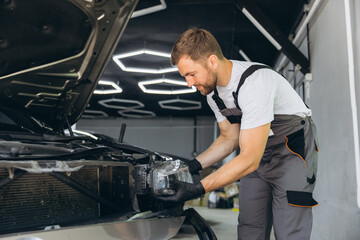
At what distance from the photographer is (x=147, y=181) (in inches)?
55.6

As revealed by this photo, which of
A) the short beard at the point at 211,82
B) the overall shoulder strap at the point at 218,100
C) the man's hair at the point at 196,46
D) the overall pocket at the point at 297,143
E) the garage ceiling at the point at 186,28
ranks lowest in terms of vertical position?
the overall pocket at the point at 297,143

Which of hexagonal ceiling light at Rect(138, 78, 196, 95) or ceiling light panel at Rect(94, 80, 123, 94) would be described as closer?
hexagonal ceiling light at Rect(138, 78, 196, 95)

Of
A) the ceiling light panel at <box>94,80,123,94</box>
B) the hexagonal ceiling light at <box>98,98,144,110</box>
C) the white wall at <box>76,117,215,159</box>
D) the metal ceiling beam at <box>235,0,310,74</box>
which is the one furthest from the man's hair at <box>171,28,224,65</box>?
the white wall at <box>76,117,215,159</box>

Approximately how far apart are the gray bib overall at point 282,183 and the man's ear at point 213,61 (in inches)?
5.5

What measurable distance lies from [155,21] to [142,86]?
310 centimetres

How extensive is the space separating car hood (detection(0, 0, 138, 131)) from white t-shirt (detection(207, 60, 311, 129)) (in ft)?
2.06

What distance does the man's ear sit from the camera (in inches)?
58.9

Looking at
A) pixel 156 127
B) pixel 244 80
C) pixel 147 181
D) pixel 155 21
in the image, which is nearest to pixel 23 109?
pixel 147 181

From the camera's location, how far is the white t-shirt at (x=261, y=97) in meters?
1.40

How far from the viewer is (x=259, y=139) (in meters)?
1.38

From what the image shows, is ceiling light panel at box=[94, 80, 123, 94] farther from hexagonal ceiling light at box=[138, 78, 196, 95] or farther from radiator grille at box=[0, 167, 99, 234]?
radiator grille at box=[0, 167, 99, 234]

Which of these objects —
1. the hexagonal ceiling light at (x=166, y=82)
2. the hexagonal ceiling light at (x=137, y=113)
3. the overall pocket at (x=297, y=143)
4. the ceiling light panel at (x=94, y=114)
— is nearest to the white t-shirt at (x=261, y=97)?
the overall pocket at (x=297, y=143)

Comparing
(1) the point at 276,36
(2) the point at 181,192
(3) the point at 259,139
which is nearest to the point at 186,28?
(1) the point at 276,36

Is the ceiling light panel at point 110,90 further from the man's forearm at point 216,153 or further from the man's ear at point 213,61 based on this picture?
the man's ear at point 213,61
